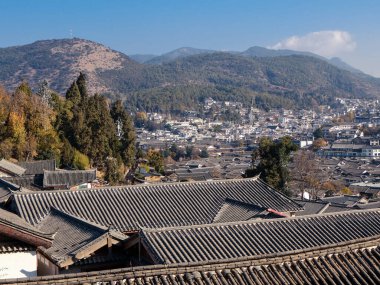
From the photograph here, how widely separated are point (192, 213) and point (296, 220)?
12.5ft

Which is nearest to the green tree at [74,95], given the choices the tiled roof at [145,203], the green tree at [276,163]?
the green tree at [276,163]

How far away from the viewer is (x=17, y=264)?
27.9 ft

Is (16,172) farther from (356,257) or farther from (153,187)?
(356,257)

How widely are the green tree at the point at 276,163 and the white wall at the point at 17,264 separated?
1800cm

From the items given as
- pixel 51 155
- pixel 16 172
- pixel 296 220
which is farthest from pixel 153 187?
pixel 51 155

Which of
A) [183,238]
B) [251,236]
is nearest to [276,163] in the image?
[251,236]

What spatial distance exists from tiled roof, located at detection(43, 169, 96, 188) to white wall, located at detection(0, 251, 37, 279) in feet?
48.4

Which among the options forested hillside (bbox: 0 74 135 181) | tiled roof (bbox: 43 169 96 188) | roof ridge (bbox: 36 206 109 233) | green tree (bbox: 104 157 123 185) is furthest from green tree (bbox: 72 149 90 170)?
roof ridge (bbox: 36 206 109 233)

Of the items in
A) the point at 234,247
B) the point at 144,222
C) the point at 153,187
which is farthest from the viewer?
the point at 153,187

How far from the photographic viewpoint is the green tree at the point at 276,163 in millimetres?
25516

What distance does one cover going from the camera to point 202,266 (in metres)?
6.27

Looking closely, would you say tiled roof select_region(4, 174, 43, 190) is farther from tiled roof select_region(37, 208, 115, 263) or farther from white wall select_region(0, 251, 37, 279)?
white wall select_region(0, 251, 37, 279)

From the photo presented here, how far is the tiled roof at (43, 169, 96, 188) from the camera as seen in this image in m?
23.5

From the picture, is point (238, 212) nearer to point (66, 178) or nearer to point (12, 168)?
point (66, 178)
